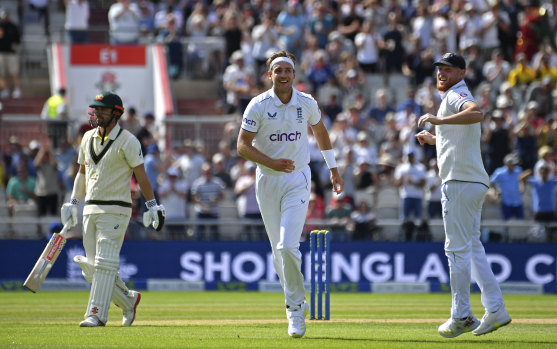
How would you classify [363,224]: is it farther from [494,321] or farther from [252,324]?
[494,321]

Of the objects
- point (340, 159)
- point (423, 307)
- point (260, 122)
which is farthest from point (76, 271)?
point (260, 122)

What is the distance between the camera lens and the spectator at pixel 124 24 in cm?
2672

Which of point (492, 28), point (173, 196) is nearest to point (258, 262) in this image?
point (173, 196)

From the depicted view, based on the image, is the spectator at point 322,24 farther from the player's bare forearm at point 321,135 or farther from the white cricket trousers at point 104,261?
the white cricket trousers at point 104,261

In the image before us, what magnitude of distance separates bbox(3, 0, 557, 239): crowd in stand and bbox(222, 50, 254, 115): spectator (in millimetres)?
33

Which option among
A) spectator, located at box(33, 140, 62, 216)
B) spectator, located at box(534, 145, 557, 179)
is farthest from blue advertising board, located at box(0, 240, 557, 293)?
spectator, located at box(534, 145, 557, 179)

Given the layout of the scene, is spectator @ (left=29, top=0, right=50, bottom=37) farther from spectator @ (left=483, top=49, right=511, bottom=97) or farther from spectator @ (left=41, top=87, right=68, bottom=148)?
spectator @ (left=483, top=49, right=511, bottom=97)

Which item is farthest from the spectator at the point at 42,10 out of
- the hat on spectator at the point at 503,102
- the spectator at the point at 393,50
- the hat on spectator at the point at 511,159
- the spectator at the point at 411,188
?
the hat on spectator at the point at 511,159

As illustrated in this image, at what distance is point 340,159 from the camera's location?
75.6ft

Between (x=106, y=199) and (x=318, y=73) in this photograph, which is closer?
(x=106, y=199)

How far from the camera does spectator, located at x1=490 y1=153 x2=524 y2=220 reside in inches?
847

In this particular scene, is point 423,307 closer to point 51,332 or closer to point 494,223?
point 494,223

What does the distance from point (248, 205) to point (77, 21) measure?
8.77 metres

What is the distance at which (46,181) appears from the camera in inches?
856
